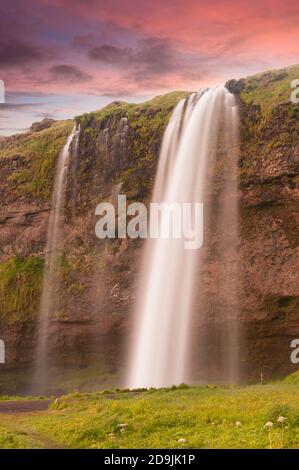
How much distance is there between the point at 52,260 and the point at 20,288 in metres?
3.21

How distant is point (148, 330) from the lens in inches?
1673

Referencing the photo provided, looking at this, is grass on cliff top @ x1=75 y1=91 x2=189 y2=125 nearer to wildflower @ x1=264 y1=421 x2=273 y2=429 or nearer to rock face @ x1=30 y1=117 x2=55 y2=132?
rock face @ x1=30 y1=117 x2=55 y2=132

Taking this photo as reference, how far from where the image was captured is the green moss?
49.3 m

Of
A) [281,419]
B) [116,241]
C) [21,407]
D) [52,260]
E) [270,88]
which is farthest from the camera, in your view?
[52,260]

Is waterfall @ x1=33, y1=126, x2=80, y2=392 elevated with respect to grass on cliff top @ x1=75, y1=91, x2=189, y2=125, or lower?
lower

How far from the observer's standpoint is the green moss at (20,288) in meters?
49.3

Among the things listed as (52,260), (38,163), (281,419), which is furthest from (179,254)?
(281,419)

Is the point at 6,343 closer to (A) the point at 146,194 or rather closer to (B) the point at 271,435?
(A) the point at 146,194

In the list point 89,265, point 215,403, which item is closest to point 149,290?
point 89,265

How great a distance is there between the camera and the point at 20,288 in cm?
5022

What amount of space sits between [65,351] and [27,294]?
5.38m

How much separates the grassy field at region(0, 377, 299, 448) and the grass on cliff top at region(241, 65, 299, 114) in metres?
23.2

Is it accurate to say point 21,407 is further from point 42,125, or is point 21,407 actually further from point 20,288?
point 42,125

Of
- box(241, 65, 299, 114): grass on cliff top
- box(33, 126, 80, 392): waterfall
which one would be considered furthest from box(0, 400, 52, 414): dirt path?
box(241, 65, 299, 114): grass on cliff top
